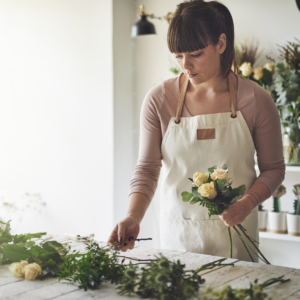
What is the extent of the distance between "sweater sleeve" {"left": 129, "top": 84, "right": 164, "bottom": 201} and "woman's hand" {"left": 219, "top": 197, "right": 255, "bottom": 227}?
37 cm

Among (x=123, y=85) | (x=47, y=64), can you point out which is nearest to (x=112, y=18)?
(x=123, y=85)

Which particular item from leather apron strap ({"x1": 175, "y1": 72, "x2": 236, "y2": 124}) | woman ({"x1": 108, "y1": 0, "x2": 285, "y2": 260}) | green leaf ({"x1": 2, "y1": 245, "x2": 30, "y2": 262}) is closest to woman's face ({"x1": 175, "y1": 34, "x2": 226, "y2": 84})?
woman ({"x1": 108, "y1": 0, "x2": 285, "y2": 260})

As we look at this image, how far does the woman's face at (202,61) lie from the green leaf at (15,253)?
0.88m

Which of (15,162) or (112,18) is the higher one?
(112,18)

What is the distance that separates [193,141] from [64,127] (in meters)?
2.12

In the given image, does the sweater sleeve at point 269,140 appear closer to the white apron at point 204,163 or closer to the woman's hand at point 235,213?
the white apron at point 204,163

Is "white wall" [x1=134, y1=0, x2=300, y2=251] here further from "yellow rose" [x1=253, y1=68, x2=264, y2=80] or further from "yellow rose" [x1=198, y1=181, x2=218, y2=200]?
"yellow rose" [x1=198, y1=181, x2=218, y2=200]

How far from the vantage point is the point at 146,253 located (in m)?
1.40

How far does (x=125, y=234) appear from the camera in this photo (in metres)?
1.36

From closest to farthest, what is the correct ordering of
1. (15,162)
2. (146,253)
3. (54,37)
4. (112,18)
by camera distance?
(146,253) < (112,18) < (54,37) < (15,162)

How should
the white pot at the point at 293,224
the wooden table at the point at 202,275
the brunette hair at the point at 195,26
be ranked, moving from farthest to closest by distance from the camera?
the white pot at the point at 293,224, the brunette hair at the point at 195,26, the wooden table at the point at 202,275

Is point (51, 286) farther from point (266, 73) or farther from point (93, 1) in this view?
point (93, 1)

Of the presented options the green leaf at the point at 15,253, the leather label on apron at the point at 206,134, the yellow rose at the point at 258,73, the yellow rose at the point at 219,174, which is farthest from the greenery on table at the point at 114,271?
the yellow rose at the point at 258,73

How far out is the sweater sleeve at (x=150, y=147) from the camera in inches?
62.7
